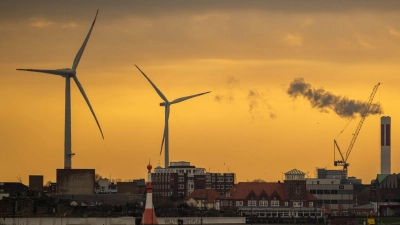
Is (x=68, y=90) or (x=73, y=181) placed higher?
(x=68, y=90)

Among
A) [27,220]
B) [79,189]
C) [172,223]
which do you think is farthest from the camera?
[79,189]

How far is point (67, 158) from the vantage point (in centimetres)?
17088

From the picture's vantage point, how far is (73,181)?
563 feet

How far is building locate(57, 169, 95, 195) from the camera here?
171375mm

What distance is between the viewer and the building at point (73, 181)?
171375mm

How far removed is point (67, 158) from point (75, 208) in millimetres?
39704

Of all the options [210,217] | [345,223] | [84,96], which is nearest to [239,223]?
[210,217]

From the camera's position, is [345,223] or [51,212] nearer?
[51,212]

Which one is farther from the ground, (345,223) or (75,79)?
(75,79)

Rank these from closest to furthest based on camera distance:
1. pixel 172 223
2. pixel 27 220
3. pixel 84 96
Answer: pixel 27 220, pixel 172 223, pixel 84 96

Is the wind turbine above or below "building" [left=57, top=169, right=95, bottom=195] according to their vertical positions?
above

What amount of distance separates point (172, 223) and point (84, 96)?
44.1 m

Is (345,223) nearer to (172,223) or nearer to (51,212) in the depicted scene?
(172,223)

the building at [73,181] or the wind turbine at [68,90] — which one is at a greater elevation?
the wind turbine at [68,90]
